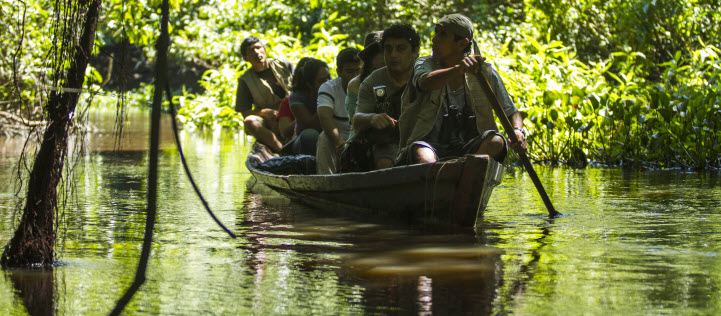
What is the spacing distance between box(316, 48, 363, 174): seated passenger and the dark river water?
0.48m

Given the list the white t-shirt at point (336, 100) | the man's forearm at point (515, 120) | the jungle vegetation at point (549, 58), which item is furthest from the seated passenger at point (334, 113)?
the man's forearm at point (515, 120)

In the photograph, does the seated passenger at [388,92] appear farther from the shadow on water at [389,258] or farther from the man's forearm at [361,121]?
the shadow on water at [389,258]

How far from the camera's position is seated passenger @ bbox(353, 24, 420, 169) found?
6.35 m

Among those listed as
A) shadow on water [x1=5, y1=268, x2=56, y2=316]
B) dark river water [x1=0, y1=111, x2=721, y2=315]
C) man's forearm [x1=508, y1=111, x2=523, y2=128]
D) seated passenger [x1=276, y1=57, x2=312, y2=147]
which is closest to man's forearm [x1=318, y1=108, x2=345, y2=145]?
dark river water [x1=0, y1=111, x2=721, y2=315]

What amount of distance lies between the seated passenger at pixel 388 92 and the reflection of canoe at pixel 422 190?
366 millimetres

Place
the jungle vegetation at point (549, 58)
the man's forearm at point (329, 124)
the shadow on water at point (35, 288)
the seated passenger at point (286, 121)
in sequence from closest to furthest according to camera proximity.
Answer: the shadow on water at point (35, 288)
the man's forearm at point (329, 124)
the seated passenger at point (286, 121)
the jungle vegetation at point (549, 58)

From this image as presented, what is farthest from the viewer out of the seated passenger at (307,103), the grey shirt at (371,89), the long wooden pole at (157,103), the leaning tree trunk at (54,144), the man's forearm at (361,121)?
the seated passenger at (307,103)

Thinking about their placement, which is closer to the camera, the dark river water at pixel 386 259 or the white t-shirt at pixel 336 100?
the dark river water at pixel 386 259

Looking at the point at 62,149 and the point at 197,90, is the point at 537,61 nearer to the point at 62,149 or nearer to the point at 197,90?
the point at 62,149

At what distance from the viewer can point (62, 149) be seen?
4.29 metres

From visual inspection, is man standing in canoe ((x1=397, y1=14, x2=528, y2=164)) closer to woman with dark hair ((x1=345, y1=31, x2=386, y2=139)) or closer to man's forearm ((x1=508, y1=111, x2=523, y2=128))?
man's forearm ((x1=508, y1=111, x2=523, y2=128))

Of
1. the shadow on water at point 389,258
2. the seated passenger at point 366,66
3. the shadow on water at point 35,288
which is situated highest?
the seated passenger at point 366,66

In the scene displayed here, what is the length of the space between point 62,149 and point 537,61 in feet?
25.1

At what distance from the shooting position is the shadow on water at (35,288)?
3.81 m
